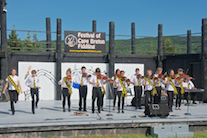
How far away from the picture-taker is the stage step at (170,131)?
805 cm

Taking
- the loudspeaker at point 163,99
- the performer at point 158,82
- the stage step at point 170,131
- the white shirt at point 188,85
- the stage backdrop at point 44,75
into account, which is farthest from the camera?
the stage backdrop at point 44,75

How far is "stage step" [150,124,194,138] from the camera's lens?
26.4 feet

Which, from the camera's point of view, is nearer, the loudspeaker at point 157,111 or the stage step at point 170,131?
the stage step at point 170,131

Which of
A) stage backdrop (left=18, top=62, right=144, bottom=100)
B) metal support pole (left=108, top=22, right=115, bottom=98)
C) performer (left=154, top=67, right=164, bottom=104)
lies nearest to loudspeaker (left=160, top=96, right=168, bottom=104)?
performer (left=154, top=67, right=164, bottom=104)

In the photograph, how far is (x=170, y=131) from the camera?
827cm

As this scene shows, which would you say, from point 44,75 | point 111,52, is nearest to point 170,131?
point 111,52

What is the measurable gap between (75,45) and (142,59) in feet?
17.2

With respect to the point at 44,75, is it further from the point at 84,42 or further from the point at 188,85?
the point at 188,85

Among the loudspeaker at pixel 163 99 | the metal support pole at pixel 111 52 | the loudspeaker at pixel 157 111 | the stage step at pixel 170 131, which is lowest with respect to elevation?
the stage step at pixel 170 131

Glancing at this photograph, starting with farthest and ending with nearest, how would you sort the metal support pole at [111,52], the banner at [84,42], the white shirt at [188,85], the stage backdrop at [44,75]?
the metal support pole at [111,52]
the banner at [84,42]
the stage backdrop at [44,75]
the white shirt at [188,85]

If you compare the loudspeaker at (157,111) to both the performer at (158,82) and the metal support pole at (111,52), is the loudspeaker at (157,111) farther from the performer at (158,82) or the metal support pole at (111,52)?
the metal support pole at (111,52)

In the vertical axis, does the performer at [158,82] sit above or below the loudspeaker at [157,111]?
above

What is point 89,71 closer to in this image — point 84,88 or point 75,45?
point 75,45

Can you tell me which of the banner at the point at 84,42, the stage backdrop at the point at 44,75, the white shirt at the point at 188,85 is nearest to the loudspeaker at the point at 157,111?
the white shirt at the point at 188,85
